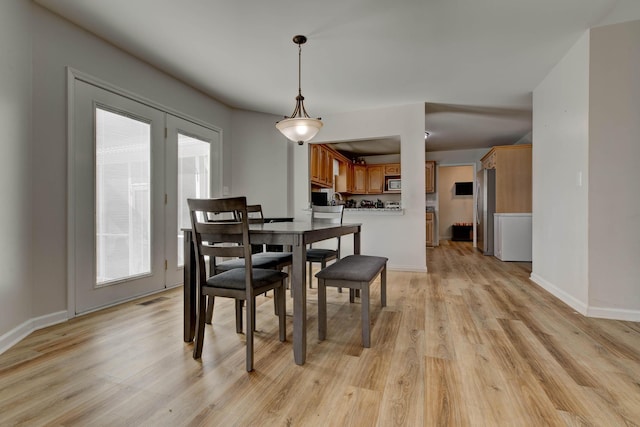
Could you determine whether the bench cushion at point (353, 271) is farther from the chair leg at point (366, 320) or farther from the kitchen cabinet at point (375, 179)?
the kitchen cabinet at point (375, 179)

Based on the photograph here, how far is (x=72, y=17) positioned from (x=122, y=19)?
381 millimetres

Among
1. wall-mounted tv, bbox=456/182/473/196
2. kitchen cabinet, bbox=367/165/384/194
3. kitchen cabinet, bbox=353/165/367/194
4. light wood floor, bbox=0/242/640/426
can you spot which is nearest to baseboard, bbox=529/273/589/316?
light wood floor, bbox=0/242/640/426

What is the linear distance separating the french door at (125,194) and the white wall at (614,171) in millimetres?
3980

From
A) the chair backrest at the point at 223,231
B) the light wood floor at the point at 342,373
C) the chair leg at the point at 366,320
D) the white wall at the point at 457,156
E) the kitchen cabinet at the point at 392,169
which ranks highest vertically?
the white wall at the point at 457,156

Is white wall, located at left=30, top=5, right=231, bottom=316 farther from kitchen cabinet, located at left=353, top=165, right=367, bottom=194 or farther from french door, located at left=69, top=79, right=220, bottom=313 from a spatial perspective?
kitchen cabinet, located at left=353, top=165, right=367, bottom=194

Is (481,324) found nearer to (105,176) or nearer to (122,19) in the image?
(105,176)

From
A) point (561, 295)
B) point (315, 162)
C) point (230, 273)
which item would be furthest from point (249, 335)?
point (315, 162)

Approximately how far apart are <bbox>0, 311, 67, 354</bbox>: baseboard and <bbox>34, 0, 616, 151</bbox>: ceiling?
2.29 metres

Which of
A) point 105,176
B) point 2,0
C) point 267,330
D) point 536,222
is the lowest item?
point 267,330

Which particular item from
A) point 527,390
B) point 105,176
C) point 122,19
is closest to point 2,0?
point 122,19

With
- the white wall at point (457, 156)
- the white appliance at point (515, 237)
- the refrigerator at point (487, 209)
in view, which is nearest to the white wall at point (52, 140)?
the white appliance at point (515, 237)

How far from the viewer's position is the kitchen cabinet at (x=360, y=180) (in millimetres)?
7516

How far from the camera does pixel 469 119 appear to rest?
4949 millimetres

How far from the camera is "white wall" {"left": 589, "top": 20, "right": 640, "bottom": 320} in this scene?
2357 mm
